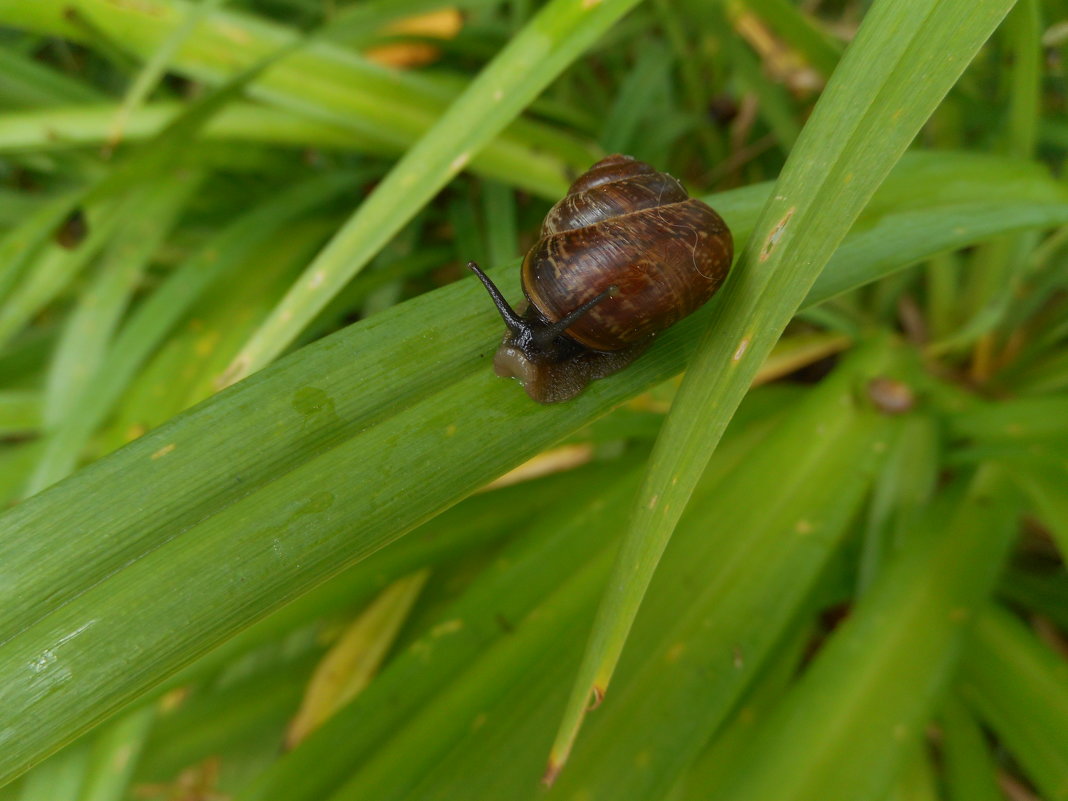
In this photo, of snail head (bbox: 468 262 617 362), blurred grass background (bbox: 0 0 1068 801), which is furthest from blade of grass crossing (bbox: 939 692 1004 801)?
snail head (bbox: 468 262 617 362)

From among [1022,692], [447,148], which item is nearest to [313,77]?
[447,148]

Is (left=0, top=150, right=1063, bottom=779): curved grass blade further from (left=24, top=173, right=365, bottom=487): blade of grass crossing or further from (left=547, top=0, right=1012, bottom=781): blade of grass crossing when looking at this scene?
(left=24, top=173, right=365, bottom=487): blade of grass crossing

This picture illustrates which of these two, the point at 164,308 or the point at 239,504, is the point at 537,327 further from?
the point at 164,308

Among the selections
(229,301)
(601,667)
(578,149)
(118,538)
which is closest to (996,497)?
(601,667)

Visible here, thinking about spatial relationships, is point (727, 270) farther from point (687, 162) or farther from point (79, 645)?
point (687, 162)

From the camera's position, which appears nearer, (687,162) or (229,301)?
(229,301)

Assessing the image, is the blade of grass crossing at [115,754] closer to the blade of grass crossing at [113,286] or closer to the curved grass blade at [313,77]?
the blade of grass crossing at [113,286]

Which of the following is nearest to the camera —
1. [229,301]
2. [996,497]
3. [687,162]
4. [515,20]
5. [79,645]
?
[79,645]
